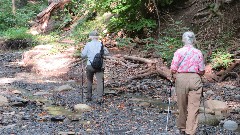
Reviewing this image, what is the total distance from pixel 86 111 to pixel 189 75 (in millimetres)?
3474

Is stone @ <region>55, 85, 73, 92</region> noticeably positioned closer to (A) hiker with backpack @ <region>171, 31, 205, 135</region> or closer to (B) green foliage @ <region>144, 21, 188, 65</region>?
(B) green foliage @ <region>144, 21, 188, 65</region>

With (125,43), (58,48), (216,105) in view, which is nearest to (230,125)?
(216,105)

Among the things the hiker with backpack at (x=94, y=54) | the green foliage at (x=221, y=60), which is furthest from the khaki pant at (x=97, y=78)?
the green foliage at (x=221, y=60)

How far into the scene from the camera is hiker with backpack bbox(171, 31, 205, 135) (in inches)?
227

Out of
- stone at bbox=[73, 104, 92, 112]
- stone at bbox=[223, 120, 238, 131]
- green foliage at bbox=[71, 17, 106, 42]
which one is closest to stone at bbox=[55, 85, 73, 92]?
stone at bbox=[73, 104, 92, 112]

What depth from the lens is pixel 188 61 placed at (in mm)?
5770

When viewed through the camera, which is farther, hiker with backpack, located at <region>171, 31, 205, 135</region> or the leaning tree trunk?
the leaning tree trunk

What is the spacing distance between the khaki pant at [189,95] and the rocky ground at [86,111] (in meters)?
0.92

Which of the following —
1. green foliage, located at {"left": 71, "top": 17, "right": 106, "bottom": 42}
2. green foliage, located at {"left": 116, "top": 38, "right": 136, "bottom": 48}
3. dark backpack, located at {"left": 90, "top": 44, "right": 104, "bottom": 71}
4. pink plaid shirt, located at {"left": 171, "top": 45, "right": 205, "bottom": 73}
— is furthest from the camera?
green foliage, located at {"left": 71, "top": 17, "right": 106, "bottom": 42}

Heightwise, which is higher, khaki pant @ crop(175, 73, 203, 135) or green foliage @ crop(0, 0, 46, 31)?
green foliage @ crop(0, 0, 46, 31)

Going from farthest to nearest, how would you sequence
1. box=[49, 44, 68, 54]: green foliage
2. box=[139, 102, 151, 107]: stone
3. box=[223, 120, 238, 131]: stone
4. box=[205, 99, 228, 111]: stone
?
1. box=[49, 44, 68, 54]: green foliage
2. box=[139, 102, 151, 107]: stone
3. box=[205, 99, 228, 111]: stone
4. box=[223, 120, 238, 131]: stone

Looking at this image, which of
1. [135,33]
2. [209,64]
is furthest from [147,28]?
[209,64]

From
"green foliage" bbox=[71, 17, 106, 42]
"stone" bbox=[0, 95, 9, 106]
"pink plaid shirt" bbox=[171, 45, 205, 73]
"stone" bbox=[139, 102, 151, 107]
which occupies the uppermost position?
"green foliage" bbox=[71, 17, 106, 42]

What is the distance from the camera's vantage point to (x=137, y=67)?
13219 mm
